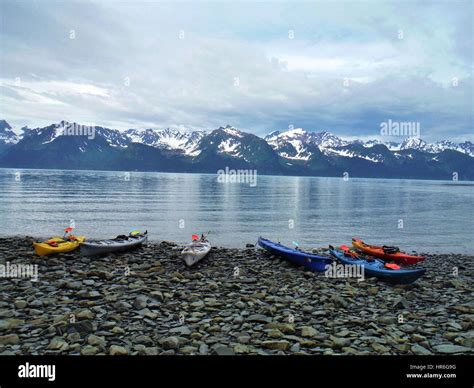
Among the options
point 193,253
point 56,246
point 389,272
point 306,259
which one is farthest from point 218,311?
point 56,246

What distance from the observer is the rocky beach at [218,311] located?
1200 cm

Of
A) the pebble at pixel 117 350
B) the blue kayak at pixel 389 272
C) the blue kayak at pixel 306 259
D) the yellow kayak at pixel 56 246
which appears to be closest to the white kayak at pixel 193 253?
the blue kayak at pixel 306 259

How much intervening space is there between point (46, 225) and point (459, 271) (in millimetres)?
43852

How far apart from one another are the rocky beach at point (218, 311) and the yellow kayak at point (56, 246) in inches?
24.0

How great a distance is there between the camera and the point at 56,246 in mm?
24969

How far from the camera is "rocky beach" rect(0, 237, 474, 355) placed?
1200 cm

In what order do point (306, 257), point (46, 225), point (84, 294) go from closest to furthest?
1. point (84, 294)
2. point (306, 257)
3. point (46, 225)

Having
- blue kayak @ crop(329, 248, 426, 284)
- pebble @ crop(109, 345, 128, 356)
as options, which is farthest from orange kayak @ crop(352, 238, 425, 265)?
pebble @ crop(109, 345, 128, 356)

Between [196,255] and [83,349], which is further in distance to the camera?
[196,255]

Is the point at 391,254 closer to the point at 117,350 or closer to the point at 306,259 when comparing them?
the point at 306,259
